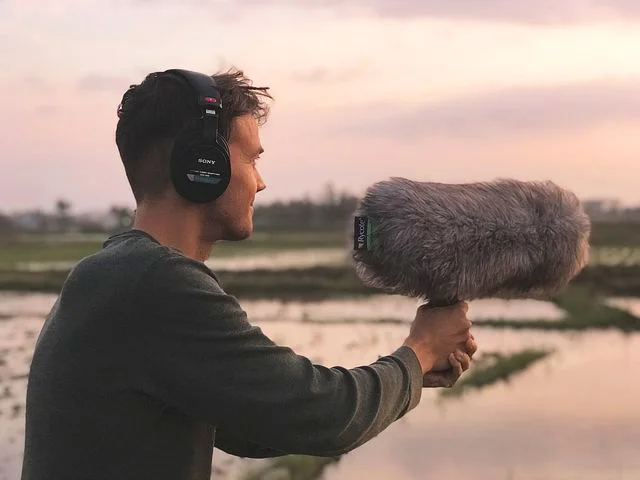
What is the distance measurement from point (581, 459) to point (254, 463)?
10.1ft

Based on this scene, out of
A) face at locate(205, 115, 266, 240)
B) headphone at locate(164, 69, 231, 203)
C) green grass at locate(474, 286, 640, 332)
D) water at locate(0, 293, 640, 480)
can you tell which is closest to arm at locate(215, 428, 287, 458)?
face at locate(205, 115, 266, 240)

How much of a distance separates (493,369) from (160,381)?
9.55 m

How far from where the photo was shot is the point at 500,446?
24.4 feet

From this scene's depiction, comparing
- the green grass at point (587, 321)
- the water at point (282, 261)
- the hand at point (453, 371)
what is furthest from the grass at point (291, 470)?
the water at point (282, 261)

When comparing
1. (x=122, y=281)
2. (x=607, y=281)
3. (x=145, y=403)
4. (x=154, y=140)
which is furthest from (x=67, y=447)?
(x=607, y=281)

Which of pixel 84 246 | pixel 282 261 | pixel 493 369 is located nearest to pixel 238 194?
pixel 493 369

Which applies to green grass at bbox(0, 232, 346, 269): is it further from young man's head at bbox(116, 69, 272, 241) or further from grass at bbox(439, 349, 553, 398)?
young man's head at bbox(116, 69, 272, 241)

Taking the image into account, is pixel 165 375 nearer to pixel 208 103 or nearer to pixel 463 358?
pixel 208 103

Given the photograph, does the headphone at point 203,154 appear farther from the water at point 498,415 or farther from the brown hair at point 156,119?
the water at point 498,415

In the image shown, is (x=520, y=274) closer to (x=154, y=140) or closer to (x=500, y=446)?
(x=154, y=140)

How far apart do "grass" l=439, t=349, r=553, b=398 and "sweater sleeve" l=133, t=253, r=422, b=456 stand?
27.1 feet

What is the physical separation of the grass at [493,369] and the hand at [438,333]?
7.95 metres

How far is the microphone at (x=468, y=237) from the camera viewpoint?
141 cm

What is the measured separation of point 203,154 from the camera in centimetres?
136
